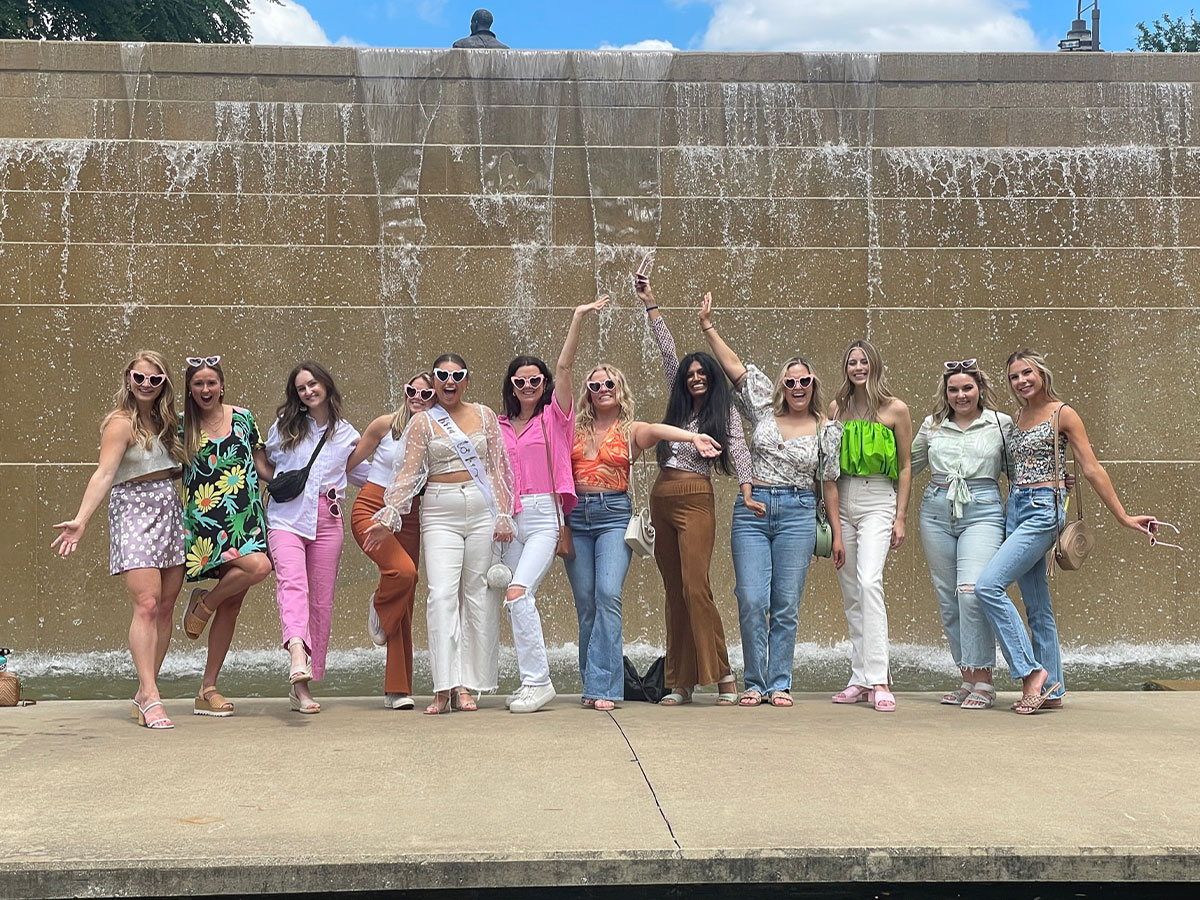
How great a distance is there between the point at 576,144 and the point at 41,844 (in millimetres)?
8276

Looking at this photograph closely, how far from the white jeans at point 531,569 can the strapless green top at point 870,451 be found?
1648mm

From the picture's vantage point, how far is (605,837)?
4477mm

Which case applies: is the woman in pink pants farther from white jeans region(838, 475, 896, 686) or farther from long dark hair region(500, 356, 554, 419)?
white jeans region(838, 475, 896, 686)

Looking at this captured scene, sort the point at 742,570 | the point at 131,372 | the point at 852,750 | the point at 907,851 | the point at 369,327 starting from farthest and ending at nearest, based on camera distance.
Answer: the point at 369,327
the point at 742,570
the point at 131,372
the point at 852,750
the point at 907,851

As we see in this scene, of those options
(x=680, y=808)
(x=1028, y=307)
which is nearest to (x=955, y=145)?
(x=1028, y=307)

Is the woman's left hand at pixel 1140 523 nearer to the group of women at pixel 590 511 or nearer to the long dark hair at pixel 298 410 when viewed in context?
the group of women at pixel 590 511

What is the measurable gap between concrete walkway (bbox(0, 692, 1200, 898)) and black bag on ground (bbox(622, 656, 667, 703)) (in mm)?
518

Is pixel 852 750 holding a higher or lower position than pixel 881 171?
lower

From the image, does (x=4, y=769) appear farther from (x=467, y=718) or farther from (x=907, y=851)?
(x=907, y=851)

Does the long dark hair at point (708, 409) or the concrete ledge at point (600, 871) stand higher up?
the long dark hair at point (708, 409)

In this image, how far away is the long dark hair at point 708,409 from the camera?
7355 mm

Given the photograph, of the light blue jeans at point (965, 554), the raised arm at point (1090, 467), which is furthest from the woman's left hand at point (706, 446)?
the raised arm at point (1090, 467)

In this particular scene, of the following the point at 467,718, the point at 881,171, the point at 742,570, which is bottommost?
the point at 467,718

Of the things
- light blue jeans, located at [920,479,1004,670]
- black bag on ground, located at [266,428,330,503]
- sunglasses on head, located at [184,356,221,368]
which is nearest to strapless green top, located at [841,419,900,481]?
light blue jeans, located at [920,479,1004,670]
